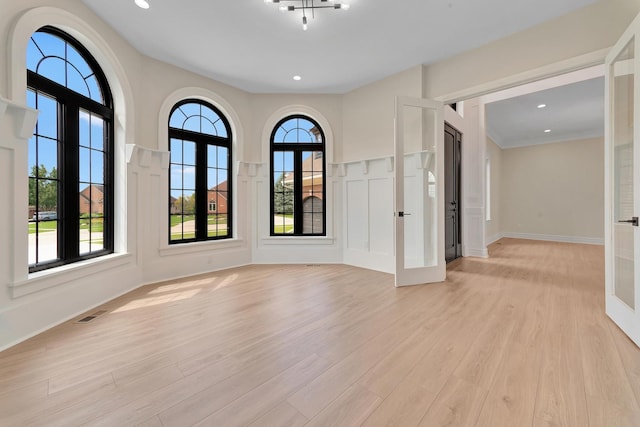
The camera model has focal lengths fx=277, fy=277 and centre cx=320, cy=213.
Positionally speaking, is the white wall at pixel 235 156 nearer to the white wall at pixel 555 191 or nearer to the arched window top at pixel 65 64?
the arched window top at pixel 65 64

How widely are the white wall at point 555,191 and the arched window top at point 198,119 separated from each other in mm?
8729

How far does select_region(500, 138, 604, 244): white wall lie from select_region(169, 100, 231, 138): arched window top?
873cm

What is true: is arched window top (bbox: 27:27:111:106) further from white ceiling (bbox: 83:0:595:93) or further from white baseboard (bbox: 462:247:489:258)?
white baseboard (bbox: 462:247:489:258)

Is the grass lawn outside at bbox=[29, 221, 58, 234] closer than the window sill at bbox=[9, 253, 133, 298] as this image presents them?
No

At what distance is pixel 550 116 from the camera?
21.3 ft

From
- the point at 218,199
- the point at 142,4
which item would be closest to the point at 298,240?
the point at 218,199

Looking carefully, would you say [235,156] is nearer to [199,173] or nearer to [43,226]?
[199,173]

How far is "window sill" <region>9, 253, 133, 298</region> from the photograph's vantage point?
2.23 metres

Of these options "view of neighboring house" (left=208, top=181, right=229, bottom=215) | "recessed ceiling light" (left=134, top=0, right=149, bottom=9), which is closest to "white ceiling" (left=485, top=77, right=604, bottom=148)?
"view of neighboring house" (left=208, top=181, right=229, bottom=215)

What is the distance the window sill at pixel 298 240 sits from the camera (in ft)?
16.6

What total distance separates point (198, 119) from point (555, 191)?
9623mm

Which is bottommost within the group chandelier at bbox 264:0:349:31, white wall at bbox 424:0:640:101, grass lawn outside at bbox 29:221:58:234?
grass lawn outside at bbox 29:221:58:234

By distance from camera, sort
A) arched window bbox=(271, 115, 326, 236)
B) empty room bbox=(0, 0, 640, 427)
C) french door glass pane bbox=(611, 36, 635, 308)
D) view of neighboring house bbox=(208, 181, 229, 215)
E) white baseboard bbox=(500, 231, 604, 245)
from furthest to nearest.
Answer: white baseboard bbox=(500, 231, 604, 245)
arched window bbox=(271, 115, 326, 236)
view of neighboring house bbox=(208, 181, 229, 215)
french door glass pane bbox=(611, 36, 635, 308)
empty room bbox=(0, 0, 640, 427)

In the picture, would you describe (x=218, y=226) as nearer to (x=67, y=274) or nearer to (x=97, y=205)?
(x=97, y=205)
